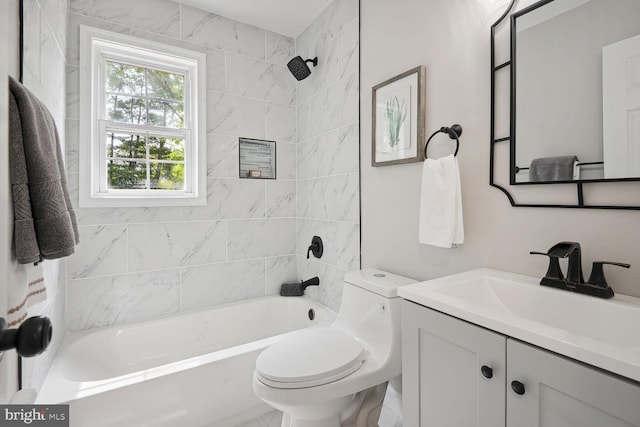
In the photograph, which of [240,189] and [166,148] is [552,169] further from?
[166,148]

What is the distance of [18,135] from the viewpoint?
1.01 metres

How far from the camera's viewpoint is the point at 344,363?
1.33 meters

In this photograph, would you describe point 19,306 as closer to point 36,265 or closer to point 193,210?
point 36,265

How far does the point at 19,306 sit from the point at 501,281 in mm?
1547

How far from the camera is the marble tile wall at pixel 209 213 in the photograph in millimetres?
2047

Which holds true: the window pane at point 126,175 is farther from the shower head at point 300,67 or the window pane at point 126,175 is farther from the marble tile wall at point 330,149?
the shower head at point 300,67

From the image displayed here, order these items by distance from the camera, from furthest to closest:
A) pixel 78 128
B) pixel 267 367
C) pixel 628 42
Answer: pixel 78 128 < pixel 267 367 < pixel 628 42

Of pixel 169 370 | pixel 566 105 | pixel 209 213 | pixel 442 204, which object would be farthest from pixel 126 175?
pixel 566 105

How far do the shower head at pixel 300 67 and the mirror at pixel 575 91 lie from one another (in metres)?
1.55

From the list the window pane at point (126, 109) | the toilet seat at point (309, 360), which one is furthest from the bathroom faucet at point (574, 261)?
the window pane at point (126, 109)

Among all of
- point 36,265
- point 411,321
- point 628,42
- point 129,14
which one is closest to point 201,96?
point 129,14

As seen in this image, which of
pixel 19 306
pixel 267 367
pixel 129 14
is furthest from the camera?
pixel 129 14

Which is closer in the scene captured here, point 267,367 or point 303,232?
point 267,367

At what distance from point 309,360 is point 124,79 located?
2277mm
